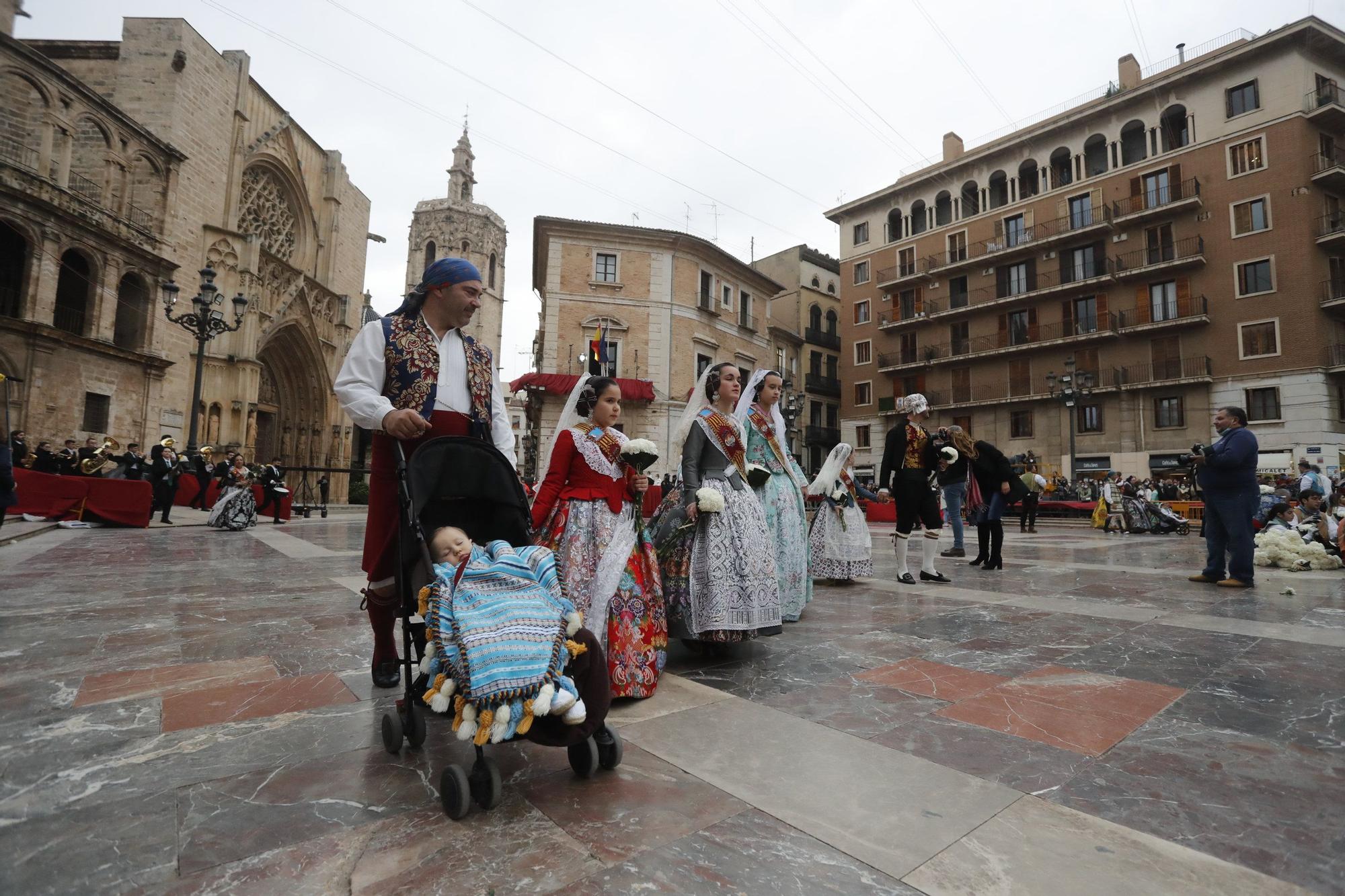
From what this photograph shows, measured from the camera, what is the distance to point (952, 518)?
855 centimetres

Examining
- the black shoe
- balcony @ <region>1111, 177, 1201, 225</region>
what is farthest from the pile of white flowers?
balcony @ <region>1111, 177, 1201, 225</region>

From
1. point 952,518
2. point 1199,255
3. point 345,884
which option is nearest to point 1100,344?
point 1199,255

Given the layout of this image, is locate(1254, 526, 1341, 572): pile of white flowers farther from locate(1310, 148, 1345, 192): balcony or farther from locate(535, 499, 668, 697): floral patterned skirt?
locate(1310, 148, 1345, 192): balcony

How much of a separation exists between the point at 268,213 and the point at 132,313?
30.0 feet

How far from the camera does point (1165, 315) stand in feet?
91.7

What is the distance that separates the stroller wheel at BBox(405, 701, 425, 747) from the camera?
2.13m

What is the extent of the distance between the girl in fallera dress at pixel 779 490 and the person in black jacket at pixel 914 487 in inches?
88.5

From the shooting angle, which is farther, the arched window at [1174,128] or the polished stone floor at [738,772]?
the arched window at [1174,128]

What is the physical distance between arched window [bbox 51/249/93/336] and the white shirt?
79.2 ft

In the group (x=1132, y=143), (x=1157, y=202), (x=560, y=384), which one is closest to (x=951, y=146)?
(x=1132, y=143)

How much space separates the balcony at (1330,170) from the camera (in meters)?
23.9

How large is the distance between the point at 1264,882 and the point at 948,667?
6.13 feet

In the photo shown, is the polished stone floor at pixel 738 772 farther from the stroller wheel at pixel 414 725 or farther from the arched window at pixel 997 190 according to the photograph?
the arched window at pixel 997 190

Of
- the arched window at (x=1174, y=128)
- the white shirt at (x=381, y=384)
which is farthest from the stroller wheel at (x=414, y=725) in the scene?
the arched window at (x=1174, y=128)
